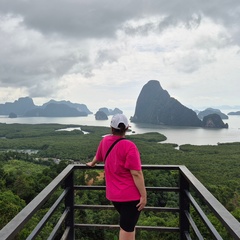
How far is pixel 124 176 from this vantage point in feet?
5.71

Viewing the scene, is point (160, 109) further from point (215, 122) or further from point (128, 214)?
point (128, 214)

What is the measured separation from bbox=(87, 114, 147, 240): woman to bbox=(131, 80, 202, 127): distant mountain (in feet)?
355

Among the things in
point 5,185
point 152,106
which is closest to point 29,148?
point 5,185

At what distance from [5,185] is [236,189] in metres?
17.3

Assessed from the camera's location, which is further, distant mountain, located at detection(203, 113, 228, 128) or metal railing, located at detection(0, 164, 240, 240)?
distant mountain, located at detection(203, 113, 228, 128)

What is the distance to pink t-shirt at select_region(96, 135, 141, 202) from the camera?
1677 mm

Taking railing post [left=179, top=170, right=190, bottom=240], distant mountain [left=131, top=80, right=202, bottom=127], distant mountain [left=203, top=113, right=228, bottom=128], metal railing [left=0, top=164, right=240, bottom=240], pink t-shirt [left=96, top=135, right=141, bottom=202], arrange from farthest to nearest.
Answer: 1. distant mountain [left=131, top=80, right=202, bottom=127]
2. distant mountain [left=203, top=113, right=228, bottom=128]
3. railing post [left=179, top=170, right=190, bottom=240]
4. pink t-shirt [left=96, top=135, right=141, bottom=202]
5. metal railing [left=0, top=164, right=240, bottom=240]

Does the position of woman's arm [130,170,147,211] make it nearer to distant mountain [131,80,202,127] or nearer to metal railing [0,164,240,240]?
metal railing [0,164,240,240]

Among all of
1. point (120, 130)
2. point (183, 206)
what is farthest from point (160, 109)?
point (120, 130)

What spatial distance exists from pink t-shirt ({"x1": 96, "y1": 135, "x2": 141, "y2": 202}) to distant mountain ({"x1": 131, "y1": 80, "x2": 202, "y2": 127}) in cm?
10835

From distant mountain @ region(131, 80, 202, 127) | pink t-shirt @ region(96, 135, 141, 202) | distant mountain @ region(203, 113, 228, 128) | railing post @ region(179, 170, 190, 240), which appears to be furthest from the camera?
distant mountain @ region(131, 80, 202, 127)

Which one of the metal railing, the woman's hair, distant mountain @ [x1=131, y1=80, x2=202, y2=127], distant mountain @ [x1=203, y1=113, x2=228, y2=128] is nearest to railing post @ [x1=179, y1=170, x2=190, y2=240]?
the metal railing

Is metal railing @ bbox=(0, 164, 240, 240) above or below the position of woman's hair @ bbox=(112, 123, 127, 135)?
below

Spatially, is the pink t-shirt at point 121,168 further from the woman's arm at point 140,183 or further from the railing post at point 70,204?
the railing post at point 70,204
